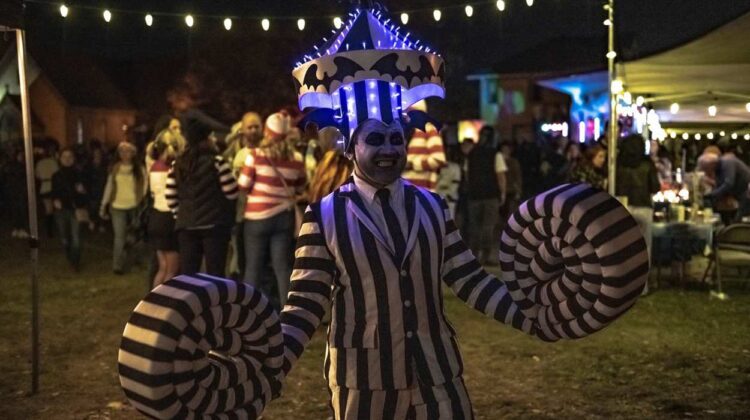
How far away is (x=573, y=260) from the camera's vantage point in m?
2.93

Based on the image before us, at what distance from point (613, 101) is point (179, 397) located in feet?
28.1

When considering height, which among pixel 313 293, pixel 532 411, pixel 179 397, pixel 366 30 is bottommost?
pixel 532 411

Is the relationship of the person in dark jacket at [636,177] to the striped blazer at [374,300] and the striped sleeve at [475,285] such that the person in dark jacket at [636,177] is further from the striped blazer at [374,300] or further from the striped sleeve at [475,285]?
the striped blazer at [374,300]

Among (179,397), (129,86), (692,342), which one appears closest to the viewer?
(179,397)

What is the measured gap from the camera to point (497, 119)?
46.7m

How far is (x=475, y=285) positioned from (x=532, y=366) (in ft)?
13.1

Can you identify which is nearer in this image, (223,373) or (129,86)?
(223,373)

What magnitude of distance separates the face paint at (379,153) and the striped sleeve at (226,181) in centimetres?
462

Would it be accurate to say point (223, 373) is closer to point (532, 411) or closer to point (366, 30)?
point (366, 30)

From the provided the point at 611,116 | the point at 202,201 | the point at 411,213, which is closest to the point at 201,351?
the point at 411,213

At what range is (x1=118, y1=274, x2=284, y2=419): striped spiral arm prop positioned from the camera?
2305mm

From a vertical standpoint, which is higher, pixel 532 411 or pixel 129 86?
pixel 129 86

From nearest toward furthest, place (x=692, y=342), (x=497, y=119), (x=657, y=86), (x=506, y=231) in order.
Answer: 1. (x=506, y=231)
2. (x=692, y=342)
3. (x=657, y=86)
4. (x=497, y=119)

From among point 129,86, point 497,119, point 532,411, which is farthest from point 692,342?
point 129,86
